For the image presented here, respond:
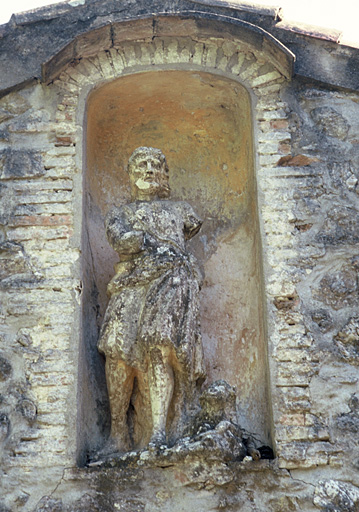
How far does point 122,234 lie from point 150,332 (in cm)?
79

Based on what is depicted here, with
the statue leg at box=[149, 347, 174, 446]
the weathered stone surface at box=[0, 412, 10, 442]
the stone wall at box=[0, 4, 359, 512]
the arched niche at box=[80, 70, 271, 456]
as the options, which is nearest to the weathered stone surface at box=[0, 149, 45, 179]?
the stone wall at box=[0, 4, 359, 512]

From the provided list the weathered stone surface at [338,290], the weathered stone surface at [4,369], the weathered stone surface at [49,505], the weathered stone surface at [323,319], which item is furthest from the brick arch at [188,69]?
the weathered stone surface at [49,505]

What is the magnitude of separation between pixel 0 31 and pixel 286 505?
4246 millimetres

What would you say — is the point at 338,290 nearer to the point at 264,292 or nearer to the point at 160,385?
the point at 264,292

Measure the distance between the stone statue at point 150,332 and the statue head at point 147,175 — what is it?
234 millimetres

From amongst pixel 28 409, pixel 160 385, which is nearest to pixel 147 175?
pixel 160 385

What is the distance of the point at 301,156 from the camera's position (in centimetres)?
725

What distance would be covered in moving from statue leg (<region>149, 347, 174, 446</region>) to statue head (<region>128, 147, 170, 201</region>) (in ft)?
4.33

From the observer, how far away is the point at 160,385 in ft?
21.2

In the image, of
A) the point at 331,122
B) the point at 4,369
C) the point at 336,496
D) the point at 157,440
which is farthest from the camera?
the point at 331,122

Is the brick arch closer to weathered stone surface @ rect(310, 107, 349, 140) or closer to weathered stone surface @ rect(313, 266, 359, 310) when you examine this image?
weathered stone surface @ rect(310, 107, 349, 140)

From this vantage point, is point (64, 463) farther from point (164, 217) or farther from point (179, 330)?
point (164, 217)

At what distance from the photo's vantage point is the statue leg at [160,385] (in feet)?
21.0

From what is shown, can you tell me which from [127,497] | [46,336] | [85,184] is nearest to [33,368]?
[46,336]
